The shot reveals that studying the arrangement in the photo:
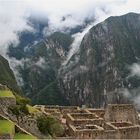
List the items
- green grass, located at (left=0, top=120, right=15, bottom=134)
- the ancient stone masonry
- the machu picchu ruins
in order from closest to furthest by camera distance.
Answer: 1. green grass, located at (left=0, top=120, right=15, bottom=134)
2. the machu picchu ruins
3. the ancient stone masonry

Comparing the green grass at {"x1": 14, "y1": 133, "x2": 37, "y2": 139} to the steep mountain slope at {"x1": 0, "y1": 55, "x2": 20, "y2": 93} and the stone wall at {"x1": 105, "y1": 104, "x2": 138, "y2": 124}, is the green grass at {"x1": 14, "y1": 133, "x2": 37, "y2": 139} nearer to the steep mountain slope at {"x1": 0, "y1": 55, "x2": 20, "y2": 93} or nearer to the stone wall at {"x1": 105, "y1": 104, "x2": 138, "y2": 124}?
the stone wall at {"x1": 105, "y1": 104, "x2": 138, "y2": 124}

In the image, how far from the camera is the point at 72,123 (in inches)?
1297

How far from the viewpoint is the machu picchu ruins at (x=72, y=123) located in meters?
24.2

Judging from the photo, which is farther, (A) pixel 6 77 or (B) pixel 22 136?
(A) pixel 6 77

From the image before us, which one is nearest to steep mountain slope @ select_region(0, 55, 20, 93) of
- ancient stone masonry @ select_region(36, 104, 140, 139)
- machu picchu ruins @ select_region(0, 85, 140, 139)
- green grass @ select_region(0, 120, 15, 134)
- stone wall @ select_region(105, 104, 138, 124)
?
stone wall @ select_region(105, 104, 138, 124)

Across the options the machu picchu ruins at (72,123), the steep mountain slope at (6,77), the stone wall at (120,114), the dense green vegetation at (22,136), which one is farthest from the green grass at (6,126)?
the steep mountain slope at (6,77)

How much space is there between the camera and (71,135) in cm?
2991

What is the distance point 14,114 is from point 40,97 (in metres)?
169

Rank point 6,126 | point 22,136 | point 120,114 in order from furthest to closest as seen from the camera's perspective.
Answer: point 120,114
point 22,136
point 6,126

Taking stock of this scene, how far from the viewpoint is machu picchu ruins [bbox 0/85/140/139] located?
24188 millimetres

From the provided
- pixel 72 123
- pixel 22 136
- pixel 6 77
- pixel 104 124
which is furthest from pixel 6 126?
pixel 6 77

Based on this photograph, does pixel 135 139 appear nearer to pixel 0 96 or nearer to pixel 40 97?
pixel 0 96

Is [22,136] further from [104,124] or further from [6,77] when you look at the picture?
[6,77]

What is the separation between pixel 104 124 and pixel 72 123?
2.37 meters
